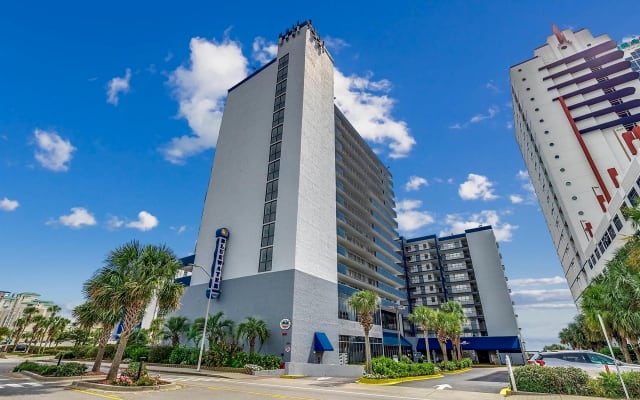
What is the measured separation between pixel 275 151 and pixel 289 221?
1167 centimetres

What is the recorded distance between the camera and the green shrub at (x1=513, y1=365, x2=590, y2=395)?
14.2m

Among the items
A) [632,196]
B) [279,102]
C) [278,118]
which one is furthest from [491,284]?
[279,102]

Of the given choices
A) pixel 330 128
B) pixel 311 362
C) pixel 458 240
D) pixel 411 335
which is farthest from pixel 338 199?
pixel 458 240

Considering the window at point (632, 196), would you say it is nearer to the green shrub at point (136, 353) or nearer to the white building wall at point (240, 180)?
the white building wall at point (240, 180)

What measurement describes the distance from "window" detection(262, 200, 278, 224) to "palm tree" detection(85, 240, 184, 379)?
60.6 feet

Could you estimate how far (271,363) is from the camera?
29.3m

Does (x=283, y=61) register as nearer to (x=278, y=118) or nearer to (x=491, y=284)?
(x=278, y=118)

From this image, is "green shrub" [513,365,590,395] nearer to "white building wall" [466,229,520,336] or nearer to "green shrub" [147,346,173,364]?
"green shrub" [147,346,173,364]

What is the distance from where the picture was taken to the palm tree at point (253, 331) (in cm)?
3155

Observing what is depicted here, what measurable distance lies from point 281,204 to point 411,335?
51830mm

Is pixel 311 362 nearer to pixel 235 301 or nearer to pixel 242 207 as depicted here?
pixel 235 301

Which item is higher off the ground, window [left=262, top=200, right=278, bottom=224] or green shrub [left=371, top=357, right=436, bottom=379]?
window [left=262, top=200, right=278, bottom=224]

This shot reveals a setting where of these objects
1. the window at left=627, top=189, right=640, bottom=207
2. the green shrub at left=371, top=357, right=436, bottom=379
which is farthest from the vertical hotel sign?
the window at left=627, top=189, right=640, bottom=207

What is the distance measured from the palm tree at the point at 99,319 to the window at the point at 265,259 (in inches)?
627
